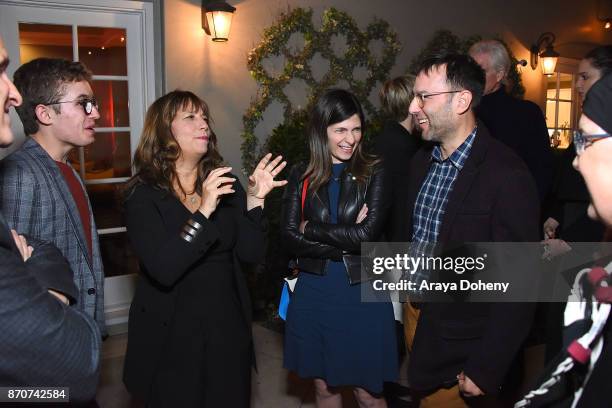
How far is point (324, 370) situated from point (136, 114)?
9.94 ft

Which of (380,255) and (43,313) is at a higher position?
(43,313)

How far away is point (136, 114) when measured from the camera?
15.1 ft

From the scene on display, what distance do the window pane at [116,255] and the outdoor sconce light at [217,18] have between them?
2.01 meters

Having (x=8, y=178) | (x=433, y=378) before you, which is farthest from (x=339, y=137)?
(x=8, y=178)

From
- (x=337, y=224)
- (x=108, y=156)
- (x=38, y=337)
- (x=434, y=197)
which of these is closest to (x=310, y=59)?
(x=108, y=156)

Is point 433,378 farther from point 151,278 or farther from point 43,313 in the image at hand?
point 43,313

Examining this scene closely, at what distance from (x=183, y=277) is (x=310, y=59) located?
3.88 metres

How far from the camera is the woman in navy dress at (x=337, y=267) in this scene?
256 cm

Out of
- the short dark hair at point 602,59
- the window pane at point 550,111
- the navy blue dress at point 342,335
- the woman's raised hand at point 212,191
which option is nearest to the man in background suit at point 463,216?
the navy blue dress at point 342,335

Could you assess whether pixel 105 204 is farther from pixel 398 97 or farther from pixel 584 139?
pixel 584 139

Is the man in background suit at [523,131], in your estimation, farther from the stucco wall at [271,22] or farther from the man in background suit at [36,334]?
the man in background suit at [36,334]

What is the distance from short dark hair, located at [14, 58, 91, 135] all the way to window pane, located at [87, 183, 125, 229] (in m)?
2.39

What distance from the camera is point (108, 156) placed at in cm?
461

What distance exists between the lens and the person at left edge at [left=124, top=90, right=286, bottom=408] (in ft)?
6.99
